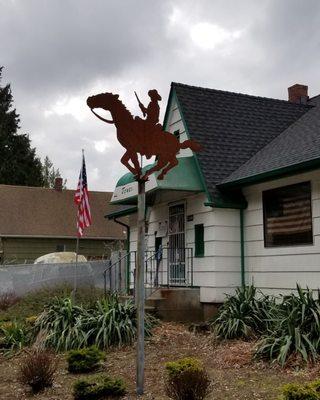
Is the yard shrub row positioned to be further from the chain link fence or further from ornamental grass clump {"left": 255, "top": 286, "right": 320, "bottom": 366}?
the chain link fence

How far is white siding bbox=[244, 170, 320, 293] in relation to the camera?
1064cm

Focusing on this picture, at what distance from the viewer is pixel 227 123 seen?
14344mm

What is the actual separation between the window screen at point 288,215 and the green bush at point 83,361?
4.80m

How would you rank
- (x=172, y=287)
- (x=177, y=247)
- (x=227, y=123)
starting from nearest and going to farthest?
(x=172, y=287) < (x=177, y=247) < (x=227, y=123)

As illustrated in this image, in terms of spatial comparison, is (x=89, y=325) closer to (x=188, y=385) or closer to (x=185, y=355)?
(x=185, y=355)

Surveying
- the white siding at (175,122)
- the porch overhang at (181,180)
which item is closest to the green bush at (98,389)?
the porch overhang at (181,180)

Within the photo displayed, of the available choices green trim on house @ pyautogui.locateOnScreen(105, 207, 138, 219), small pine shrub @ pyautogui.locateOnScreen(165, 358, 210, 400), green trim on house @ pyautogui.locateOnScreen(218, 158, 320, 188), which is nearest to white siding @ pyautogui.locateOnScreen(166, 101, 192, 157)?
green trim on house @ pyautogui.locateOnScreen(218, 158, 320, 188)

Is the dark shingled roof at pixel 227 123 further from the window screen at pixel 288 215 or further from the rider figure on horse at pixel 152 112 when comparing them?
the rider figure on horse at pixel 152 112

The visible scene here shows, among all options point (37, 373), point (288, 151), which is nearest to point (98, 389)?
point (37, 373)

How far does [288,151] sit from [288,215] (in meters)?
1.52

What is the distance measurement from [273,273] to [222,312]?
5.56 feet

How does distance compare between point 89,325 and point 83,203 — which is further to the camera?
point 83,203

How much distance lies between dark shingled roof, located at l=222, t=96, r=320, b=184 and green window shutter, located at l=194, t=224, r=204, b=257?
52.8 inches

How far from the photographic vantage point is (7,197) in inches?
1257
